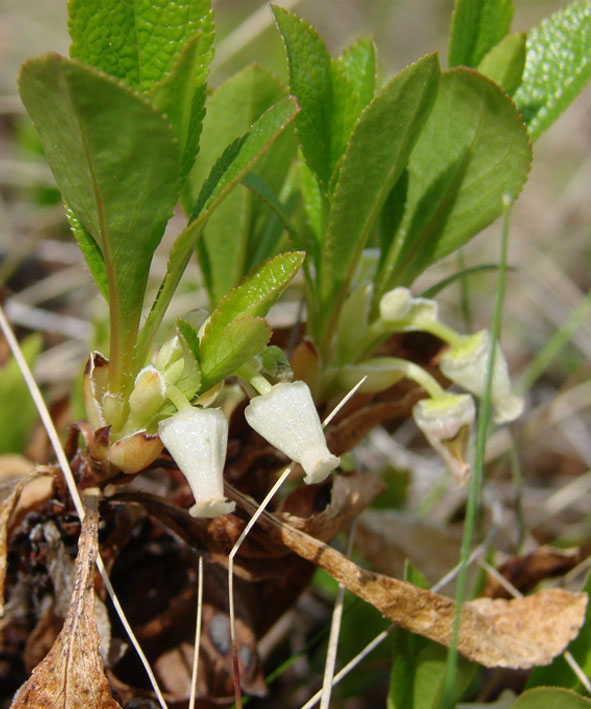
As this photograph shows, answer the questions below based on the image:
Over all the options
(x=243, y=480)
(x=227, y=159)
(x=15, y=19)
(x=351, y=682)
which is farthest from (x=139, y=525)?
(x=15, y=19)

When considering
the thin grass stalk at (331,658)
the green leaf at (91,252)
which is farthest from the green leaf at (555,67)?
the thin grass stalk at (331,658)

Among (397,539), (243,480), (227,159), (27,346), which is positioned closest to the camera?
(227,159)

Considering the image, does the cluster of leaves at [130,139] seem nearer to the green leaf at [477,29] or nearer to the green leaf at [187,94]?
the green leaf at [187,94]

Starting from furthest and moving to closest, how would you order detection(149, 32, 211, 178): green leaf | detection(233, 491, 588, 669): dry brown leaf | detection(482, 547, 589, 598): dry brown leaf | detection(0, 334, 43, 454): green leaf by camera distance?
detection(0, 334, 43, 454): green leaf → detection(482, 547, 589, 598): dry brown leaf → detection(233, 491, 588, 669): dry brown leaf → detection(149, 32, 211, 178): green leaf

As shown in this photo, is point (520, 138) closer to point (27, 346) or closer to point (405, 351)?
point (405, 351)

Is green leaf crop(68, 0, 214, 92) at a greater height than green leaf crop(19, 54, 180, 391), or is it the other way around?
green leaf crop(68, 0, 214, 92)

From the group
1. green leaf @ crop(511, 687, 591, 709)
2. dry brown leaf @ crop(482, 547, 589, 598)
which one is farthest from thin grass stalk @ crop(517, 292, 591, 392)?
green leaf @ crop(511, 687, 591, 709)

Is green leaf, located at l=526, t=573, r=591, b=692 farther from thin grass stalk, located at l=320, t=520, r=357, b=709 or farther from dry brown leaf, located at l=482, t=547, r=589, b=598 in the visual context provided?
thin grass stalk, located at l=320, t=520, r=357, b=709
